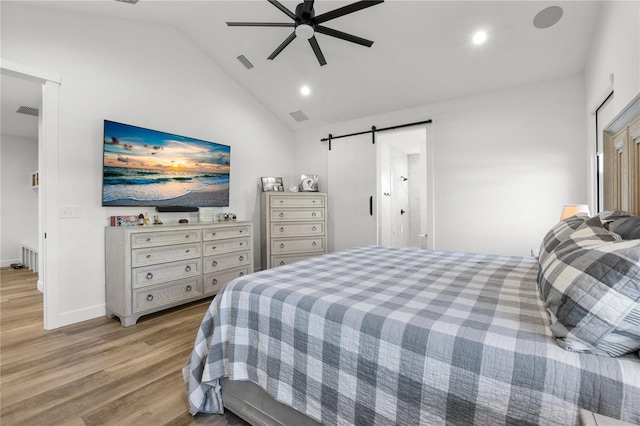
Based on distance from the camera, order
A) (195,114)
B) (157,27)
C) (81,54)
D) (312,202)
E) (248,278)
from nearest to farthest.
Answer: (248,278) → (81,54) → (157,27) → (195,114) → (312,202)

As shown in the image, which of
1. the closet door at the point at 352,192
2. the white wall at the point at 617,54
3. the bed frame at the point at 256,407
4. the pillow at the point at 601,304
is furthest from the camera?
the closet door at the point at 352,192

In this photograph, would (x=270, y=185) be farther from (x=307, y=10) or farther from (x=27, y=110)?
(x=27, y=110)

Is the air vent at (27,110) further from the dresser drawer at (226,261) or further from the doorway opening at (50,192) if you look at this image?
the dresser drawer at (226,261)

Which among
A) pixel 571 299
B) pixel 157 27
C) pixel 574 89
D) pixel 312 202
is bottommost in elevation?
pixel 571 299

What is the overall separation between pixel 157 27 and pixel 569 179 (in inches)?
199

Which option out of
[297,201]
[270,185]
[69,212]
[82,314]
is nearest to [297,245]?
[297,201]

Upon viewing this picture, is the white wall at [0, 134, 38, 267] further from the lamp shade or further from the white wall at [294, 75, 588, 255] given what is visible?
the lamp shade

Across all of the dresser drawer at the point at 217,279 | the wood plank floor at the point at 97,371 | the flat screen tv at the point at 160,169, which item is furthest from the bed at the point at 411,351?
the flat screen tv at the point at 160,169

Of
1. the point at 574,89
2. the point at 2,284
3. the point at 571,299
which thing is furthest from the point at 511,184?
the point at 2,284

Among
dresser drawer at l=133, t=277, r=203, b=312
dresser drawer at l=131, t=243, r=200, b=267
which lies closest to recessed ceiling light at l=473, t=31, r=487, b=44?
dresser drawer at l=131, t=243, r=200, b=267

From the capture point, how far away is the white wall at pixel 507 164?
303 cm

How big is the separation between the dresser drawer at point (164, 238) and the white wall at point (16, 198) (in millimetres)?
4178

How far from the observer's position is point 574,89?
2986 millimetres

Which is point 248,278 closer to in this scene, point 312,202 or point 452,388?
point 452,388
